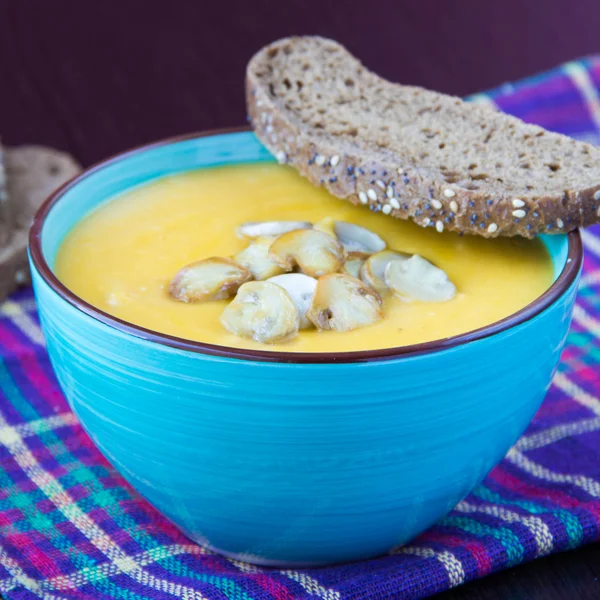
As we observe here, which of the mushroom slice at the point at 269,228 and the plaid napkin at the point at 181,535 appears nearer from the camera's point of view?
the plaid napkin at the point at 181,535

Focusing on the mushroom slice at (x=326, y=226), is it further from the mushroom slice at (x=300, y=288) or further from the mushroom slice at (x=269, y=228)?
the mushroom slice at (x=300, y=288)

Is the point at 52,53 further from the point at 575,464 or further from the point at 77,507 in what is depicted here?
the point at 575,464

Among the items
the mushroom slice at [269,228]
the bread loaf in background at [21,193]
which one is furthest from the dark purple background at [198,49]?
the mushroom slice at [269,228]

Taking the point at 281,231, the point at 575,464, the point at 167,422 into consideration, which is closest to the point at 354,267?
the point at 281,231

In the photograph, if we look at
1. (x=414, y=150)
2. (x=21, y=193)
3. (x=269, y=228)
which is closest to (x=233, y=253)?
(x=269, y=228)

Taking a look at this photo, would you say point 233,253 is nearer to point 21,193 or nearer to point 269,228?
point 269,228

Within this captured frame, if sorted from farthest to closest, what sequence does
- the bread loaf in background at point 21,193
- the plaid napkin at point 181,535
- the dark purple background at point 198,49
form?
the dark purple background at point 198,49 < the bread loaf in background at point 21,193 < the plaid napkin at point 181,535
